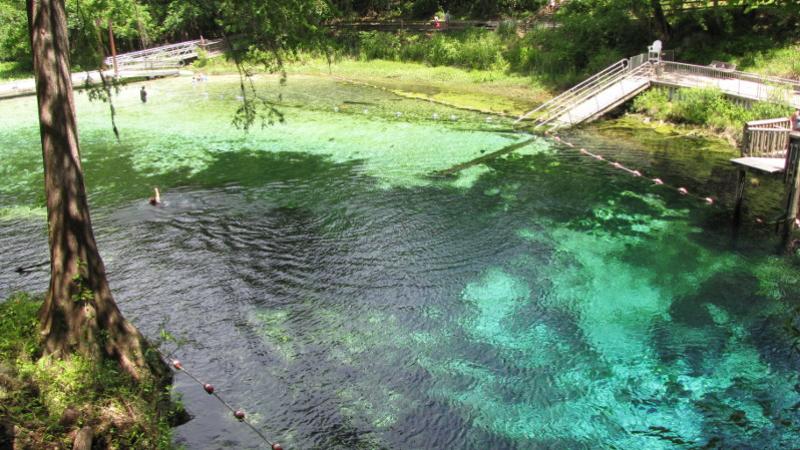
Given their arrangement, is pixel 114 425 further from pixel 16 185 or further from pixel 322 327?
pixel 16 185

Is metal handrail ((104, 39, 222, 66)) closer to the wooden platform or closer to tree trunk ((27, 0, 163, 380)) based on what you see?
tree trunk ((27, 0, 163, 380))

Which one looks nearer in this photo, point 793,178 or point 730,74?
point 793,178

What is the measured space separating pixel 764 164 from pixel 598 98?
14.9 m

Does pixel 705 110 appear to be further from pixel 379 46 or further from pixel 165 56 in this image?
pixel 165 56

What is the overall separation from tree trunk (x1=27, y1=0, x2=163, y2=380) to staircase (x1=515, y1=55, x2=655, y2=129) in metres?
24.0

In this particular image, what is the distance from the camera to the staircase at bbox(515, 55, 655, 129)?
106 feet

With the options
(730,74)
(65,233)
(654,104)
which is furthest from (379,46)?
(65,233)

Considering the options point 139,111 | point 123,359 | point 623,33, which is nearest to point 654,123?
point 623,33

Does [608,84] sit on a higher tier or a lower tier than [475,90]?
higher

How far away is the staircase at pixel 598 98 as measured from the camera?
106 feet

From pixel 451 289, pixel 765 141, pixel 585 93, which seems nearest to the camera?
pixel 451 289

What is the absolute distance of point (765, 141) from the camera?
20.0 metres

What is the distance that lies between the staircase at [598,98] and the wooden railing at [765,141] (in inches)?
466

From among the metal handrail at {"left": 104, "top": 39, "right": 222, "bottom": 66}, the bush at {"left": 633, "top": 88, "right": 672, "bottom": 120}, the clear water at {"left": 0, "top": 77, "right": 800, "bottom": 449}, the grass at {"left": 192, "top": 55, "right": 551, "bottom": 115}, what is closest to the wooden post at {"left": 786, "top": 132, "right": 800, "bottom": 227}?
the clear water at {"left": 0, "top": 77, "right": 800, "bottom": 449}
